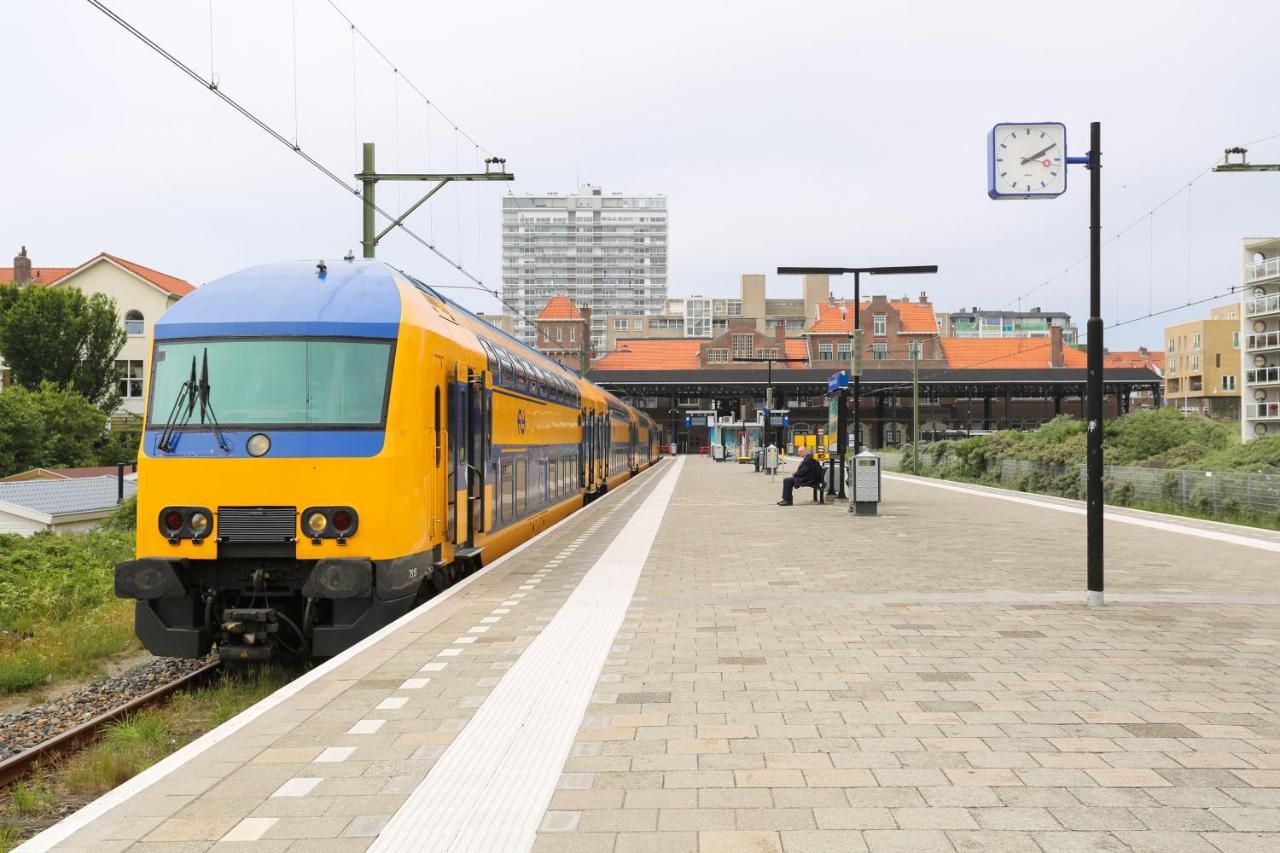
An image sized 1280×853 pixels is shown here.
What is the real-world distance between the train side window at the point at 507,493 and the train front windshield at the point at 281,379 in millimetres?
4212

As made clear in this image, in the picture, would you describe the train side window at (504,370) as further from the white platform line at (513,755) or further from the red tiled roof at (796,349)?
the red tiled roof at (796,349)

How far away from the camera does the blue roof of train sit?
28.4 ft

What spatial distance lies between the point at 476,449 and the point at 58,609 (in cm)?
806

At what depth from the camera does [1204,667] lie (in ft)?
22.7

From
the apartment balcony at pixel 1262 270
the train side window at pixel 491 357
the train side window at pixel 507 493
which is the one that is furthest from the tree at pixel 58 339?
the apartment balcony at pixel 1262 270

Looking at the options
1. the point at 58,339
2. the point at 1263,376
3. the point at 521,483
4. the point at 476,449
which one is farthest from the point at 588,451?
the point at 1263,376

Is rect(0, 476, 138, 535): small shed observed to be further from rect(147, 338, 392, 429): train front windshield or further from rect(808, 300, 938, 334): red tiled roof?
rect(808, 300, 938, 334): red tiled roof

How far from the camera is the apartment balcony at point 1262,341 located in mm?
60209

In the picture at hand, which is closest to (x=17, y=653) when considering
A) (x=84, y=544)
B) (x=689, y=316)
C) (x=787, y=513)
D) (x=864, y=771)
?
(x=864, y=771)

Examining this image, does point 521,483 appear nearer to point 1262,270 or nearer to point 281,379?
point 281,379

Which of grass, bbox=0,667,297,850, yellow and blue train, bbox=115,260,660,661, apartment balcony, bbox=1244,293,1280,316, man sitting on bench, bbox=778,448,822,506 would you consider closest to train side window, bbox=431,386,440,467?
yellow and blue train, bbox=115,260,660,661

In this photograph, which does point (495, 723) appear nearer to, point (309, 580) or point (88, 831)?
point (88, 831)

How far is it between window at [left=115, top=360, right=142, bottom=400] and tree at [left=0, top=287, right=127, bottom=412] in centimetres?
169

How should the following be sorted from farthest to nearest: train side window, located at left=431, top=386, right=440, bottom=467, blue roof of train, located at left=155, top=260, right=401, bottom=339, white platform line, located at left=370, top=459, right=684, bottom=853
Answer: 1. train side window, located at left=431, top=386, right=440, bottom=467
2. blue roof of train, located at left=155, top=260, right=401, bottom=339
3. white platform line, located at left=370, top=459, right=684, bottom=853
